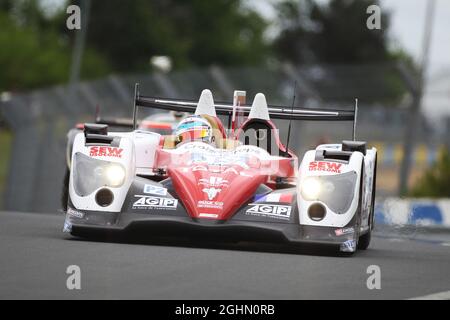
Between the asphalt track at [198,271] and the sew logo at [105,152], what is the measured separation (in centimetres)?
72

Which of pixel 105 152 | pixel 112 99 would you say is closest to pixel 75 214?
pixel 105 152

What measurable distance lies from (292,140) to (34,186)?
433 cm

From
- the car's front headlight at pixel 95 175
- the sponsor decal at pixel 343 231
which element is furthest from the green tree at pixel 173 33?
the sponsor decal at pixel 343 231

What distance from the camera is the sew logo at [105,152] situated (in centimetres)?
1140

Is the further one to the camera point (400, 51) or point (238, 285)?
point (400, 51)

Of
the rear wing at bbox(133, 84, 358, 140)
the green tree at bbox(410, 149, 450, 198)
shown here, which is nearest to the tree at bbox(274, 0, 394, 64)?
the green tree at bbox(410, 149, 450, 198)

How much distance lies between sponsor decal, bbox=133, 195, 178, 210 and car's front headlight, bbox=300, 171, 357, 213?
102 centimetres

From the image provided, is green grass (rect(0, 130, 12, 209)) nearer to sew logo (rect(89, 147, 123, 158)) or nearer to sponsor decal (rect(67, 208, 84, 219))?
sew logo (rect(89, 147, 123, 158))

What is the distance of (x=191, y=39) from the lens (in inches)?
2896

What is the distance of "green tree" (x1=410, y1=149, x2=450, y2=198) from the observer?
26.0 m

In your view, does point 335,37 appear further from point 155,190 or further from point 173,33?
point 155,190

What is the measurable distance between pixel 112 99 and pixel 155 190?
13.0m

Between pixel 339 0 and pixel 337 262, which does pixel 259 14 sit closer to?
pixel 339 0
